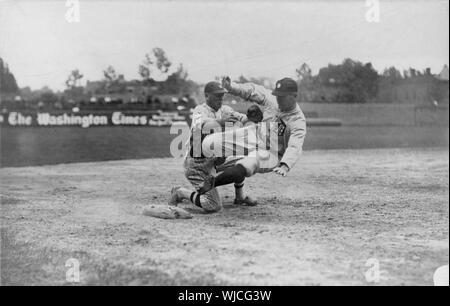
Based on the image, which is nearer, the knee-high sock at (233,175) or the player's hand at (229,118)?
the knee-high sock at (233,175)

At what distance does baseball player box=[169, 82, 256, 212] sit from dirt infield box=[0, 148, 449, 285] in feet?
0.65

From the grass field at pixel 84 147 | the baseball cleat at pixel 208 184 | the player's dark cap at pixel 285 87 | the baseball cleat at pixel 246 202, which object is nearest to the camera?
the baseball cleat at pixel 208 184

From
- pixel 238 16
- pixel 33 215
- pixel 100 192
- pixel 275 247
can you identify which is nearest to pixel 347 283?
pixel 275 247

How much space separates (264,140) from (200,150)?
1.88ft

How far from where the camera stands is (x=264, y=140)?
15.3 feet

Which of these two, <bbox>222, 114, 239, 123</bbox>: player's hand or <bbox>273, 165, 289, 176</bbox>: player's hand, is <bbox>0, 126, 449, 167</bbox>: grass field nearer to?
<bbox>222, 114, 239, 123</bbox>: player's hand

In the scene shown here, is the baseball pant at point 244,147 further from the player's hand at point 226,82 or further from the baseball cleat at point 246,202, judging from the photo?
the baseball cleat at point 246,202

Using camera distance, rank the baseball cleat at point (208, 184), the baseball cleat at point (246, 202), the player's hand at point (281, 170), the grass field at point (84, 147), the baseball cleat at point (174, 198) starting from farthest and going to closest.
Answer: the grass field at point (84, 147)
the baseball cleat at point (246, 202)
the baseball cleat at point (174, 198)
the baseball cleat at point (208, 184)
the player's hand at point (281, 170)

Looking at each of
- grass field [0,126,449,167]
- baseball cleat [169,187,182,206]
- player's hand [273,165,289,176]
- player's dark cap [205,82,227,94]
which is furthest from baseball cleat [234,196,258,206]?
grass field [0,126,449,167]

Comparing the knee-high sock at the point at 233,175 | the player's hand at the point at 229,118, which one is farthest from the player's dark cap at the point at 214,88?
the knee-high sock at the point at 233,175

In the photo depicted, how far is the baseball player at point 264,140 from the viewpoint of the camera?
4.32 metres

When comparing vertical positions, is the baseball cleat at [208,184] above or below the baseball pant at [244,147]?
below

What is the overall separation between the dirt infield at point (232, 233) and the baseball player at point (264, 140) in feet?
1.43
